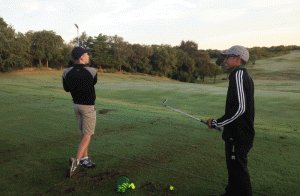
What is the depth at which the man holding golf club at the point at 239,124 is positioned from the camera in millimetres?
3217

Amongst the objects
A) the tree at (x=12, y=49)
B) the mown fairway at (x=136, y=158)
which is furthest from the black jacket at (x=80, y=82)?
the tree at (x=12, y=49)

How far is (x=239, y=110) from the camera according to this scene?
3.19 meters

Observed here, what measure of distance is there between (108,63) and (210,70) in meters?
34.0

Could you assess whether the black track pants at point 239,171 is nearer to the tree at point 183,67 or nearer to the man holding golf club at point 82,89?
the man holding golf club at point 82,89

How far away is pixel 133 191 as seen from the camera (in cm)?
381

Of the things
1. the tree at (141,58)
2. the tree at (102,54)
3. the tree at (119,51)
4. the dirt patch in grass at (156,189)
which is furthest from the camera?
the tree at (141,58)

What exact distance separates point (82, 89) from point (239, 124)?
9.48ft

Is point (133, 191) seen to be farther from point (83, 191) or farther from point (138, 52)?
point (138, 52)

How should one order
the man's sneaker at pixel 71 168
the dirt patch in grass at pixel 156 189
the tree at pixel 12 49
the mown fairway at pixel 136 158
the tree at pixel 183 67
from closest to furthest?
1. the dirt patch in grass at pixel 156 189
2. the mown fairway at pixel 136 158
3. the man's sneaker at pixel 71 168
4. the tree at pixel 12 49
5. the tree at pixel 183 67

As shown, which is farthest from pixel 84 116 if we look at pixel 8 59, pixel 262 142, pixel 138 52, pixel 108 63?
pixel 138 52

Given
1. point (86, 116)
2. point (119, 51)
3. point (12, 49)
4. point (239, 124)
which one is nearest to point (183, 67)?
point (119, 51)

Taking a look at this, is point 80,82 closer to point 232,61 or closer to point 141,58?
point 232,61

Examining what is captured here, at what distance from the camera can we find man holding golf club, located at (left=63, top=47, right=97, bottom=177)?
4.37 metres

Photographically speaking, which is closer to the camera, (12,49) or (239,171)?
(239,171)
